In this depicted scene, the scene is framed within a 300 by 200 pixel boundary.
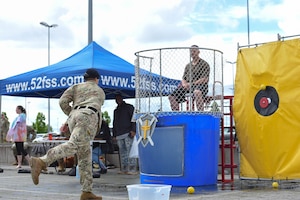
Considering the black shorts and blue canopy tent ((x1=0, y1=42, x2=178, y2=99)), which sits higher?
blue canopy tent ((x1=0, y1=42, x2=178, y2=99))

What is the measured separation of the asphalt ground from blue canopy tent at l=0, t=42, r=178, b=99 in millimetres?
2016

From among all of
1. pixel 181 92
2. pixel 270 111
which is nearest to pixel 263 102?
pixel 270 111

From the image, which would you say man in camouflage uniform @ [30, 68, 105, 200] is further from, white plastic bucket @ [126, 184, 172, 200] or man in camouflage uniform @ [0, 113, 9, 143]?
man in camouflage uniform @ [0, 113, 9, 143]

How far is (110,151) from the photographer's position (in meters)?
13.8

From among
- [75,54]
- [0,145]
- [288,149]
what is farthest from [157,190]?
[0,145]

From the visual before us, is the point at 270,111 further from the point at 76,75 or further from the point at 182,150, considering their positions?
the point at 76,75

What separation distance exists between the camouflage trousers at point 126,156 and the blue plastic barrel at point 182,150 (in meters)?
3.23

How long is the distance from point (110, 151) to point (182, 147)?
4598mm

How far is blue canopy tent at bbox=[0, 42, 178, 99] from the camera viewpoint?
1173cm

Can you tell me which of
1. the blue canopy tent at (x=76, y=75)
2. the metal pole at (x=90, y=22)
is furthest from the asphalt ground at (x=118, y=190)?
the metal pole at (x=90, y=22)

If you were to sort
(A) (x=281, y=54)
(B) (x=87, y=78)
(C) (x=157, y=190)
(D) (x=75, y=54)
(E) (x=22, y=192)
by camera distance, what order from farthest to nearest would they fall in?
(D) (x=75, y=54) < (A) (x=281, y=54) < (E) (x=22, y=192) < (B) (x=87, y=78) < (C) (x=157, y=190)

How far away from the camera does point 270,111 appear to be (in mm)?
9766

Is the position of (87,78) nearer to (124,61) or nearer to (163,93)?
(163,93)

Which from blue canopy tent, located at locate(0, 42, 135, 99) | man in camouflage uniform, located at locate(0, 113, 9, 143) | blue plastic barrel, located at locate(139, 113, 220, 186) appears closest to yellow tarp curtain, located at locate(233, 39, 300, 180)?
blue plastic barrel, located at locate(139, 113, 220, 186)
